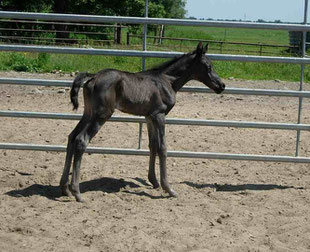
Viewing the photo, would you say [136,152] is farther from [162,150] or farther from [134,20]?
[134,20]

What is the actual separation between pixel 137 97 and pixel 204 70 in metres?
0.82

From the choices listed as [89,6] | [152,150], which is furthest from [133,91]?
[89,6]

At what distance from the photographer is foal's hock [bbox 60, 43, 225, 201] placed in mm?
5113

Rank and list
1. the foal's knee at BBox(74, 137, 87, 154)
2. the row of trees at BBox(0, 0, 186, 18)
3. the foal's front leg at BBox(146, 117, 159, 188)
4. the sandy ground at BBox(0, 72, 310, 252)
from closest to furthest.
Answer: the sandy ground at BBox(0, 72, 310, 252)
the foal's knee at BBox(74, 137, 87, 154)
the foal's front leg at BBox(146, 117, 159, 188)
the row of trees at BBox(0, 0, 186, 18)

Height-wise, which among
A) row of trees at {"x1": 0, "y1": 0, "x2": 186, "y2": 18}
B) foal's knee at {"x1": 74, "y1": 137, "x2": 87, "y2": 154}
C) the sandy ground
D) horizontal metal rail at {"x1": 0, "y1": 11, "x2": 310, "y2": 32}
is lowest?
the sandy ground

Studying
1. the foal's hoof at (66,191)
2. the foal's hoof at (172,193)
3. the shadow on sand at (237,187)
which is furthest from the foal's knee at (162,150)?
the foal's hoof at (66,191)

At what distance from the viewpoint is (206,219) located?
188 inches

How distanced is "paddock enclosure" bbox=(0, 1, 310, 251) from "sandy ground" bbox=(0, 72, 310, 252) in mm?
11

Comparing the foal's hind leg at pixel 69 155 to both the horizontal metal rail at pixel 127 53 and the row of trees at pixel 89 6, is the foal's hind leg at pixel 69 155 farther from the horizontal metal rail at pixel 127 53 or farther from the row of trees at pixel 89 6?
the row of trees at pixel 89 6

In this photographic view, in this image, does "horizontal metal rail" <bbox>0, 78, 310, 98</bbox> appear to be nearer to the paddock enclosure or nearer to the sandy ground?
the paddock enclosure

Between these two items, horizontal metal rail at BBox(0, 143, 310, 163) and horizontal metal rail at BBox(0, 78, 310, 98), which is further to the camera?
horizontal metal rail at BBox(0, 143, 310, 163)

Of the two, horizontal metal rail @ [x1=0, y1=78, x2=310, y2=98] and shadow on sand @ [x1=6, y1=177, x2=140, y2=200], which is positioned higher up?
horizontal metal rail @ [x1=0, y1=78, x2=310, y2=98]

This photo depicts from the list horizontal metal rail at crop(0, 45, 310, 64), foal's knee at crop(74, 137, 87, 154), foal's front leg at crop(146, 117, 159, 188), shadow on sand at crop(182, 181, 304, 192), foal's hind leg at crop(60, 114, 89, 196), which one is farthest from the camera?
shadow on sand at crop(182, 181, 304, 192)

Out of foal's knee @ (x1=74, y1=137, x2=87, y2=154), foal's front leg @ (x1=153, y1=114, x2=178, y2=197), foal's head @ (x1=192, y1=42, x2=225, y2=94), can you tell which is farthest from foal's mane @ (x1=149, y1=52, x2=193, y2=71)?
foal's knee @ (x1=74, y1=137, x2=87, y2=154)
